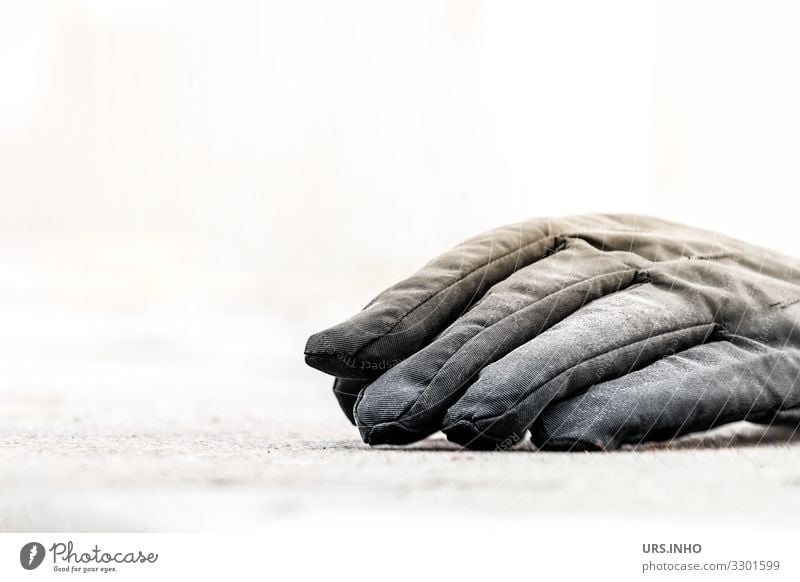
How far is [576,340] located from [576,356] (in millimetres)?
10

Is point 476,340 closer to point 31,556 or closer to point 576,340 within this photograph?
point 576,340

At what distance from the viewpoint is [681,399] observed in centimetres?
54

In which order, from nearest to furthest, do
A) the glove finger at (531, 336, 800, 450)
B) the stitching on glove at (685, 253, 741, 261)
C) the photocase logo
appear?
the photocase logo → the glove finger at (531, 336, 800, 450) → the stitching on glove at (685, 253, 741, 261)

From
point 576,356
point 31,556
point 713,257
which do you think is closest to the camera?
point 31,556

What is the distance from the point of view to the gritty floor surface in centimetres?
41

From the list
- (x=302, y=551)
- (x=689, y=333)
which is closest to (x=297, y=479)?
(x=302, y=551)

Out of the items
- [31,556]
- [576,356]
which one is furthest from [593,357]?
[31,556]

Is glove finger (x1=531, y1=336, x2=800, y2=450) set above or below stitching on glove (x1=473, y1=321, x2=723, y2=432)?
below

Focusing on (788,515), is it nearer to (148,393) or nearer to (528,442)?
(528,442)

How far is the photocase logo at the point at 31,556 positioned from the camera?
402 mm

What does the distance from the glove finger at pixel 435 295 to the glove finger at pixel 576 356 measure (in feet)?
0.20

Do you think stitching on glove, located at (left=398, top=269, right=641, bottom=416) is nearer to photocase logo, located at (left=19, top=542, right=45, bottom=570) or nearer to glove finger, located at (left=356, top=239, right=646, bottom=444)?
glove finger, located at (left=356, top=239, right=646, bottom=444)

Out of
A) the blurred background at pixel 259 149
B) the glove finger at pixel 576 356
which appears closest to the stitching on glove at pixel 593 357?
the glove finger at pixel 576 356

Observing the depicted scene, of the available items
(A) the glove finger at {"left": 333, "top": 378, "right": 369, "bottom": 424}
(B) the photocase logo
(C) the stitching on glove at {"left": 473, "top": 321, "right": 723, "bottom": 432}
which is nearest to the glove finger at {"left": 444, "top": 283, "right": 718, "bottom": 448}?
(C) the stitching on glove at {"left": 473, "top": 321, "right": 723, "bottom": 432}
